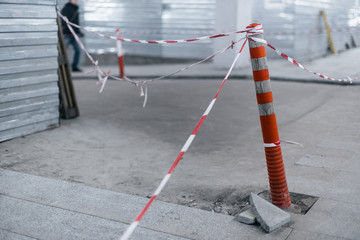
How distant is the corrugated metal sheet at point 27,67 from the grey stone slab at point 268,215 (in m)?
3.69

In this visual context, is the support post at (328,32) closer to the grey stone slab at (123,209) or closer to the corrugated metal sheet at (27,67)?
the corrugated metal sheet at (27,67)

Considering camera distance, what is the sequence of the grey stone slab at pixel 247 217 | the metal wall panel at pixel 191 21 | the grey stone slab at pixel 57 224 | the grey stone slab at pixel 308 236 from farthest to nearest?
the metal wall panel at pixel 191 21
the grey stone slab at pixel 247 217
the grey stone slab at pixel 57 224
the grey stone slab at pixel 308 236

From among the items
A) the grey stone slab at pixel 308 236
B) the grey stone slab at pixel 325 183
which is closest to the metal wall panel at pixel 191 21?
the grey stone slab at pixel 325 183

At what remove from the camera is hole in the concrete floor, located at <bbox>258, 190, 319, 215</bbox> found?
3.78 m

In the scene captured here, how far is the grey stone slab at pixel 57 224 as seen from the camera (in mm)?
3383

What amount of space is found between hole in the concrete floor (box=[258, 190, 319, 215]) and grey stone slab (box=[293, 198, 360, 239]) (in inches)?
2.0

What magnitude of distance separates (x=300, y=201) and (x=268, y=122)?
79 cm

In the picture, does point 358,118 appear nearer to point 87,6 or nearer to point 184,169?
point 184,169

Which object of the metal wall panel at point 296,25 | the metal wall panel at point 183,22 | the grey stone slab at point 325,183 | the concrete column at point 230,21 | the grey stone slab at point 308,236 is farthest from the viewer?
the metal wall panel at point 183,22

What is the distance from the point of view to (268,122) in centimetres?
371

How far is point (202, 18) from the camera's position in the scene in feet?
47.8

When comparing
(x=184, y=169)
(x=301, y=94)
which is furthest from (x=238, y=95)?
(x=184, y=169)

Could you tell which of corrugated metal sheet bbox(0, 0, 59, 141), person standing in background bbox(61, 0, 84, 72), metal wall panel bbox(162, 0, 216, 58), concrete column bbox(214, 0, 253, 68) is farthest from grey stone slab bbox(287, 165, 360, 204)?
metal wall panel bbox(162, 0, 216, 58)

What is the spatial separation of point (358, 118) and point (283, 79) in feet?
13.9
